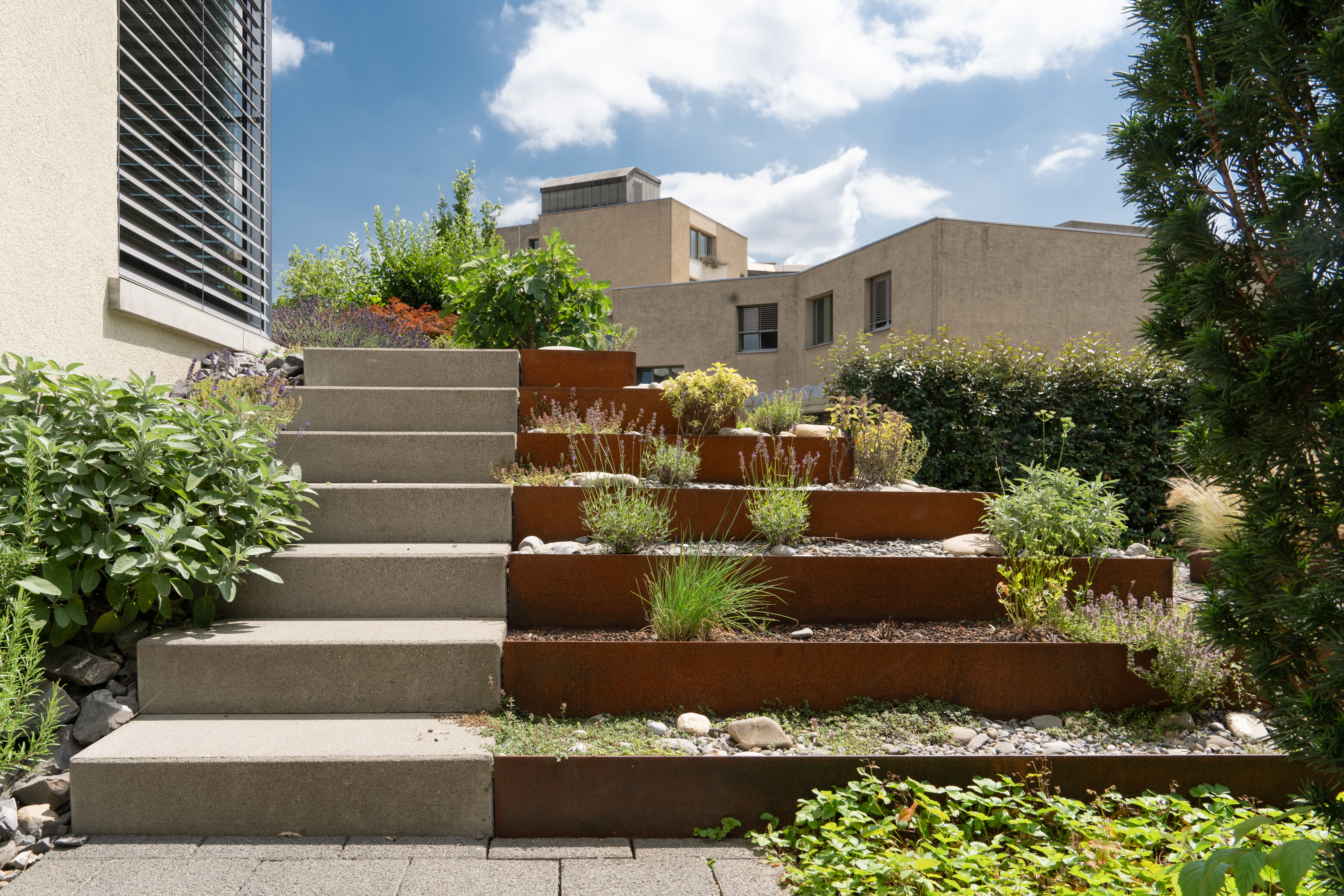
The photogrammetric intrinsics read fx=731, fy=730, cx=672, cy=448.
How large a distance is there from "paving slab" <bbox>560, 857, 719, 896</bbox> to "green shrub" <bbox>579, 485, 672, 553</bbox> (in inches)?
56.4

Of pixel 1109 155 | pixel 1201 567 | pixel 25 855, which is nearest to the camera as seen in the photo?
pixel 1109 155

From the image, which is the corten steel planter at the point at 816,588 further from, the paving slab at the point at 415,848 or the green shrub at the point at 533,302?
the green shrub at the point at 533,302

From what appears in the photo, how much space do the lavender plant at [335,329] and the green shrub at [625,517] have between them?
11.8 feet

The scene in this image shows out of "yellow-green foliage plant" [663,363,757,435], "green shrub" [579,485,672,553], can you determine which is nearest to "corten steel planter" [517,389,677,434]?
Result: "yellow-green foliage plant" [663,363,757,435]

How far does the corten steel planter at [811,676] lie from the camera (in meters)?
2.82

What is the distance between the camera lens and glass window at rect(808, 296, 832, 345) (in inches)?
656

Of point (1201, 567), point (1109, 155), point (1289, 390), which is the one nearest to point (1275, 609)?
point (1289, 390)

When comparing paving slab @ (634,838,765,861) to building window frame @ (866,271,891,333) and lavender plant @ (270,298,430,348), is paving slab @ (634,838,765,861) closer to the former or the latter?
lavender plant @ (270,298,430,348)

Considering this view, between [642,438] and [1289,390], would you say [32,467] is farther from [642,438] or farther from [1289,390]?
[1289,390]

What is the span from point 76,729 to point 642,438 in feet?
9.27

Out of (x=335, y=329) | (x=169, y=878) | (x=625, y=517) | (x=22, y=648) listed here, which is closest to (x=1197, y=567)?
(x=625, y=517)

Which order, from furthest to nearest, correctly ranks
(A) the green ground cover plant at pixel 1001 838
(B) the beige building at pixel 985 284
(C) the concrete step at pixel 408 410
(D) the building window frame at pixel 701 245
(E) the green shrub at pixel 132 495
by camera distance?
(D) the building window frame at pixel 701 245 → (B) the beige building at pixel 985 284 → (C) the concrete step at pixel 408 410 → (E) the green shrub at pixel 132 495 → (A) the green ground cover plant at pixel 1001 838

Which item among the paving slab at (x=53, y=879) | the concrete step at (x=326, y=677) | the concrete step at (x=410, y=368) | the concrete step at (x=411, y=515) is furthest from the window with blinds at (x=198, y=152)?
the paving slab at (x=53, y=879)

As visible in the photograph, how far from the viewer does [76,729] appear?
260 cm
